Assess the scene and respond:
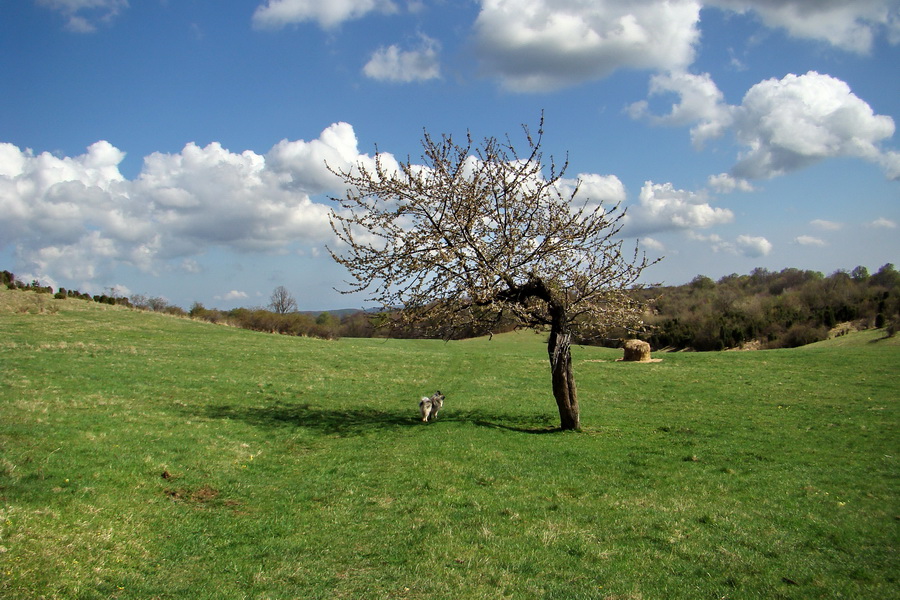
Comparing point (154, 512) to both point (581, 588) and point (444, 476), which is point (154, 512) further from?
point (581, 588)

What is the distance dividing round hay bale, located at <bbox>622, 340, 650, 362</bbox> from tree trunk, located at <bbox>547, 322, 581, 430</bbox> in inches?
893

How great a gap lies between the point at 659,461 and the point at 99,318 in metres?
39.8

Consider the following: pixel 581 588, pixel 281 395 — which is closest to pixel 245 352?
pixel 281 395

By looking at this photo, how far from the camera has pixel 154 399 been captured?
54.0ft

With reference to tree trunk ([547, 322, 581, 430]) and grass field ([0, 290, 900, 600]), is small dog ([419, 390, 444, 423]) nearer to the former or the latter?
grass field ([0, 290, 900, 600])

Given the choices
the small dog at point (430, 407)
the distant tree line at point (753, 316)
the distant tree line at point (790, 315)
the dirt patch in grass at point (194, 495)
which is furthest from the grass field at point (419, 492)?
the distant tree line at point (790, 315)

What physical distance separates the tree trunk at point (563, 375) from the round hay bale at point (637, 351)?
2268 cm

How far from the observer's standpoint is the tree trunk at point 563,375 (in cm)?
1582

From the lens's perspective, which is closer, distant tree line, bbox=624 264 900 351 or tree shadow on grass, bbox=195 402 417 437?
tree shadow on grass, bbox=195 402 417 437

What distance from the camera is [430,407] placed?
17359 mm

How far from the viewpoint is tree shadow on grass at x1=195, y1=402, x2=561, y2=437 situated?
1589 cm

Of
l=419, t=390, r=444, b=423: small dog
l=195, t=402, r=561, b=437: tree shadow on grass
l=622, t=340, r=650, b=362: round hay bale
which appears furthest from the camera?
l=622, t=340, r=650, b=362: round hay bale

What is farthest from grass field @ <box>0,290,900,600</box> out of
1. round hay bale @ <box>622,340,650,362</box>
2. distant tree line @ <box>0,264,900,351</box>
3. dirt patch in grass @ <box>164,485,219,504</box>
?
distant tree line @ <box>0,264,900,351</box>

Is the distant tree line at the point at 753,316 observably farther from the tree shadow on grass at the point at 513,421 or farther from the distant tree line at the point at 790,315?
the tree shadow on grass at the point at 513,421
